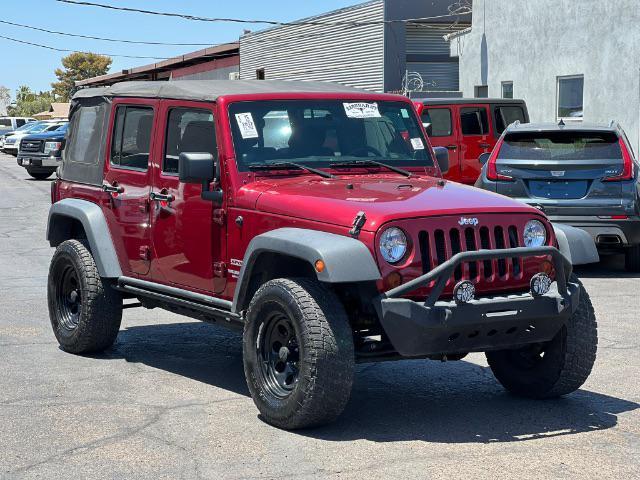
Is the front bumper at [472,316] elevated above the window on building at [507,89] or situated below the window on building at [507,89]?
below

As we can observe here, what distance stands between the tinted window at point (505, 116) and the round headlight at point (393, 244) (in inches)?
541

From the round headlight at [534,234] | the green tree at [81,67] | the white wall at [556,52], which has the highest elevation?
the green tree at [81,67]

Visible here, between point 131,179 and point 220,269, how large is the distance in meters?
1.30

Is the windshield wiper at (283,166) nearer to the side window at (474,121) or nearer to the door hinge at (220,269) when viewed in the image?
the door hinge at (220,269)

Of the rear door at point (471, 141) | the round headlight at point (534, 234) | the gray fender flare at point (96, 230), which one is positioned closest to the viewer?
the round headlight at point (534, 234)

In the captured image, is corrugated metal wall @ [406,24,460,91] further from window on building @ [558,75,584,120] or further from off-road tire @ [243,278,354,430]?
off-road tire @ [243,278,354,430]

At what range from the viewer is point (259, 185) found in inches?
274

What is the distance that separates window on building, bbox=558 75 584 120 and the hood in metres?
17.4

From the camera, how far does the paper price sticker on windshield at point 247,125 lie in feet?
23.5

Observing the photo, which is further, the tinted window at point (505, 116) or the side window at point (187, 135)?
the tinted window at point (505, 116)

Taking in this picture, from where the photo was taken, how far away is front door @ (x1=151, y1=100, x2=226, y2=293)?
23.5ft

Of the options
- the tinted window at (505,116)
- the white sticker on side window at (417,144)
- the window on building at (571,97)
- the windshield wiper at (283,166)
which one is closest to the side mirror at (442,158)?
the white sticker on side window at (417,144)

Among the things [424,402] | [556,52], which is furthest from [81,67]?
[424,402]

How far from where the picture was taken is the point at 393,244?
603 cm
